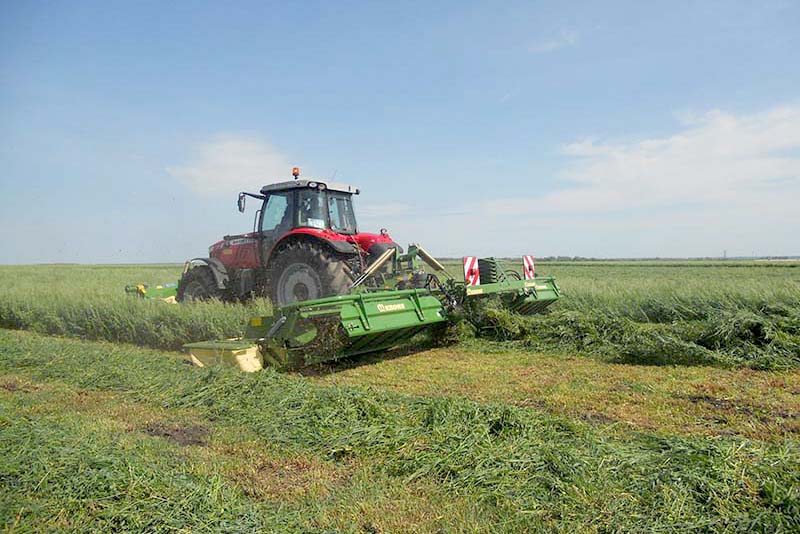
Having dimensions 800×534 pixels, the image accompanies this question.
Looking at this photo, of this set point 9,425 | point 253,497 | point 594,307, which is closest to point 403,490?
point 253,497

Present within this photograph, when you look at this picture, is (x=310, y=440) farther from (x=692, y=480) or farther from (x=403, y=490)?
(x=692, y=480)

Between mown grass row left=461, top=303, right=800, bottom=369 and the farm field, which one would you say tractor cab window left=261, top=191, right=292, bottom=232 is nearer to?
the farm field

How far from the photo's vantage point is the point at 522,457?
11.1 ft

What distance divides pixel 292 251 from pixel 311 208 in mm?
950

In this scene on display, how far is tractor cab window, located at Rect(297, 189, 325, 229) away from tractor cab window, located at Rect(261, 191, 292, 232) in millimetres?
231

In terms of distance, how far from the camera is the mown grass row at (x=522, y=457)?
2.69 metres

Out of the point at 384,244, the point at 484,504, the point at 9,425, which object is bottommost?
the point at 484,504

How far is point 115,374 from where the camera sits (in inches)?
242

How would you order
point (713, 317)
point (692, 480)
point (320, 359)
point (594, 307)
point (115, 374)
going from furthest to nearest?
point (594, 307)
point (713, 317)
point (320, 359)
point (115, 374)
point (692, 480)

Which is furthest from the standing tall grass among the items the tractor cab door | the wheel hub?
the tractor cab door

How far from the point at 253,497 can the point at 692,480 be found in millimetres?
2321

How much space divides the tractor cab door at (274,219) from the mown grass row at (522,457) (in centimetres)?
401

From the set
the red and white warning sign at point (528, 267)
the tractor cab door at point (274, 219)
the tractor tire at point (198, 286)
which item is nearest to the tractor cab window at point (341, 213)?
the tractor cab door at point (274, 219)

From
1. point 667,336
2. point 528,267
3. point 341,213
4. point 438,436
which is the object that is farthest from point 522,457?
point 341,213
